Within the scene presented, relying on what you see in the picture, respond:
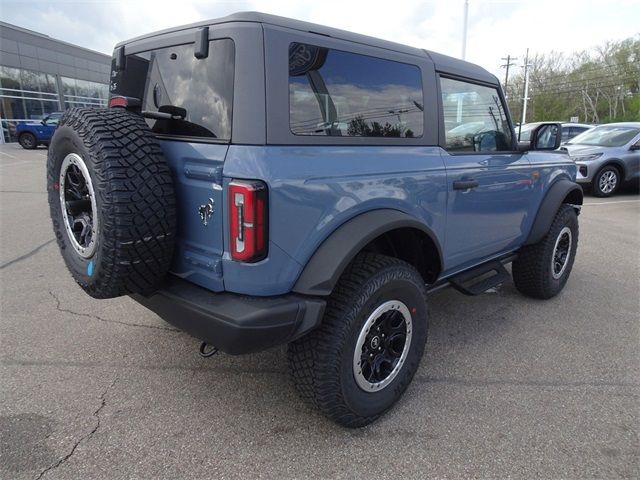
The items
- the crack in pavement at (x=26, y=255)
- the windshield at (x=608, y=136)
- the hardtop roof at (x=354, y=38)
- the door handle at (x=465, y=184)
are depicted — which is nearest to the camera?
the hardtop roof at (x=354, y=38)

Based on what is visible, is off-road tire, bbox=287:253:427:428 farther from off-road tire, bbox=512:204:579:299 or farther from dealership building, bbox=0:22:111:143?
dealership building, bbox=0:22:111:143

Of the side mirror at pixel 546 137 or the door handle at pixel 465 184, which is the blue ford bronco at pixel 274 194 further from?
the side mirror at pixel 546 137

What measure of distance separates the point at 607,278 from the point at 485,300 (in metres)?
1.70

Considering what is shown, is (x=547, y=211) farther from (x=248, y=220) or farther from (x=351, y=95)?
A: (x=248, y=220)

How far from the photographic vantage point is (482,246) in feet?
10.8

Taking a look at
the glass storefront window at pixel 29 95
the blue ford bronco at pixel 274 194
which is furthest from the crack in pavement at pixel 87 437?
the glass storefront window at pixel 29 95

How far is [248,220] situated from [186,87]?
2.76 feet

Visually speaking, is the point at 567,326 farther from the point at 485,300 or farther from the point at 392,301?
the point at 392,301

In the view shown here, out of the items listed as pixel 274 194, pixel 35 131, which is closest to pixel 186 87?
pixel 274 194

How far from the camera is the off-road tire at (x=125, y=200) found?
187 centimetres

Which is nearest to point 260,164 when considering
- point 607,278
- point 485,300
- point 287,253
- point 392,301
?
point 287,253

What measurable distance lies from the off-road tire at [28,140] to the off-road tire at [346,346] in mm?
22343

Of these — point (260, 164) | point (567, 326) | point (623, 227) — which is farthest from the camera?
point (623, 227)

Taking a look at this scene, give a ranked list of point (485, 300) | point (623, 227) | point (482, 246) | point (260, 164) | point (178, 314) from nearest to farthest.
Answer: point (260, 164)
point (178, 314)
point (482, 246)
point (485, 300)
point (623, 227)
